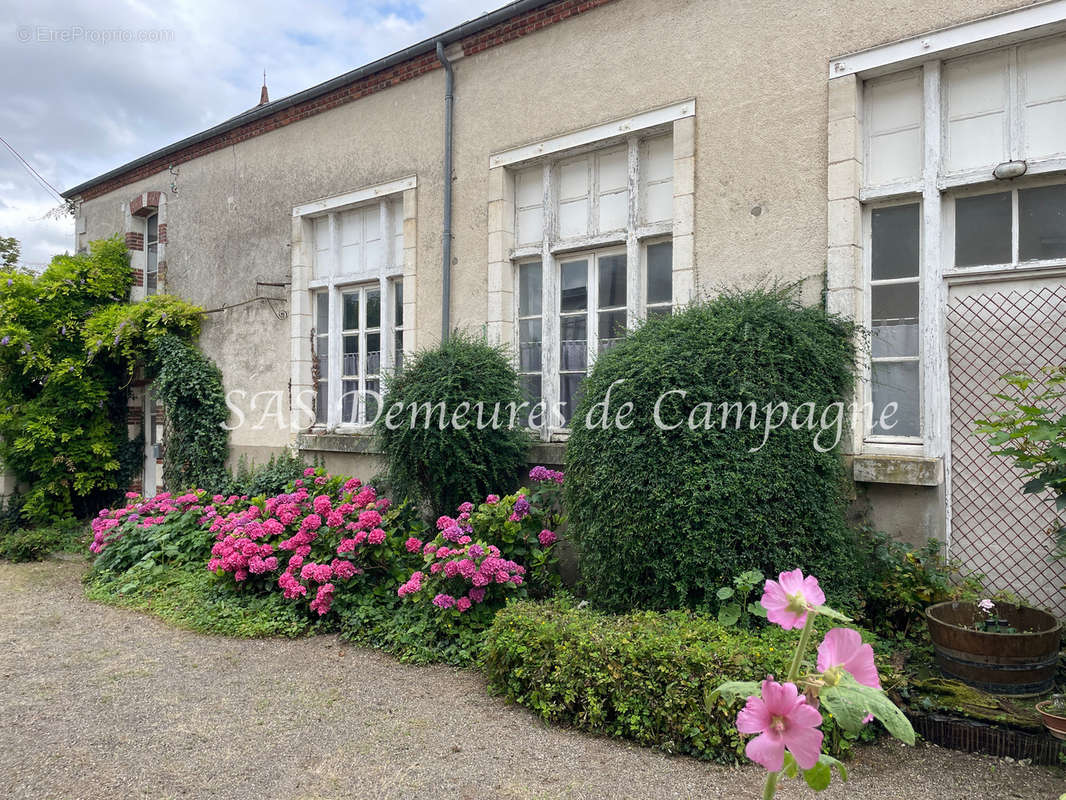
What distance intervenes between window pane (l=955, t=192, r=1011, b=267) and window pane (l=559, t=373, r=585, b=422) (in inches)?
112

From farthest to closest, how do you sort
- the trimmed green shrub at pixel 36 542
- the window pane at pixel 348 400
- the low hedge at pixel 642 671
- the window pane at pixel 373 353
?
1. the trimmed green shrub at pixel 36 542
2. the window pane at pixel 348 400
3. the window pane at pixel 373 353
4. the low hedge at pixel 642 671

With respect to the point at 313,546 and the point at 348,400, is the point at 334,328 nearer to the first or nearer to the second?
the point at 348,400

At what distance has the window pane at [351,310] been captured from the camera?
Answer: 7.97 metres

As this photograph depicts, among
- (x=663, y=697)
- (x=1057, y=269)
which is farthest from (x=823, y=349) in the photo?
(x=663, y=697)

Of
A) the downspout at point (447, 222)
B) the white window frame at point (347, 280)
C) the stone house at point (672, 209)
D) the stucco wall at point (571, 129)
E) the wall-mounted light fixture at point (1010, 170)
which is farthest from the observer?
the white window frame at point (347, 280)

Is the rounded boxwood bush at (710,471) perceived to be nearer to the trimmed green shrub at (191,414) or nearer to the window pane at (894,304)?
the window pane at (894,304)

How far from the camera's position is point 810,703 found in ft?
3.67

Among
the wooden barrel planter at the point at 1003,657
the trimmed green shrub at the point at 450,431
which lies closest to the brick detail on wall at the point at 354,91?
the trimmed green shrub at the point at 450,431

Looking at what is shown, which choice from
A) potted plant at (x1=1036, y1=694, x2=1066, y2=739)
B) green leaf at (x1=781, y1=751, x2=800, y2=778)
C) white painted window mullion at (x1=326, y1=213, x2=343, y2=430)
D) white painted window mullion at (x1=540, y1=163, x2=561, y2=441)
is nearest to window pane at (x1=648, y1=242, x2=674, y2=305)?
white painted window mullion at (x1=540, y1=163, x2=561, y2=441)

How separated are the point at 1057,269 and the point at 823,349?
1298 mm

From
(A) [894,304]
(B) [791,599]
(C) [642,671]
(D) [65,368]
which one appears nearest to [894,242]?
(A) [894,304]

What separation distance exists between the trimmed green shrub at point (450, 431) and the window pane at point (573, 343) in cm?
51

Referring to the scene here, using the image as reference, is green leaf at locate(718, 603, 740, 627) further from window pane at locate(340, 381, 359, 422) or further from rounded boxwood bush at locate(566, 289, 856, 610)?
window pane at locate(340, 381, 359, 422)

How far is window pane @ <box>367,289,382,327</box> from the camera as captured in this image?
25.4ft
